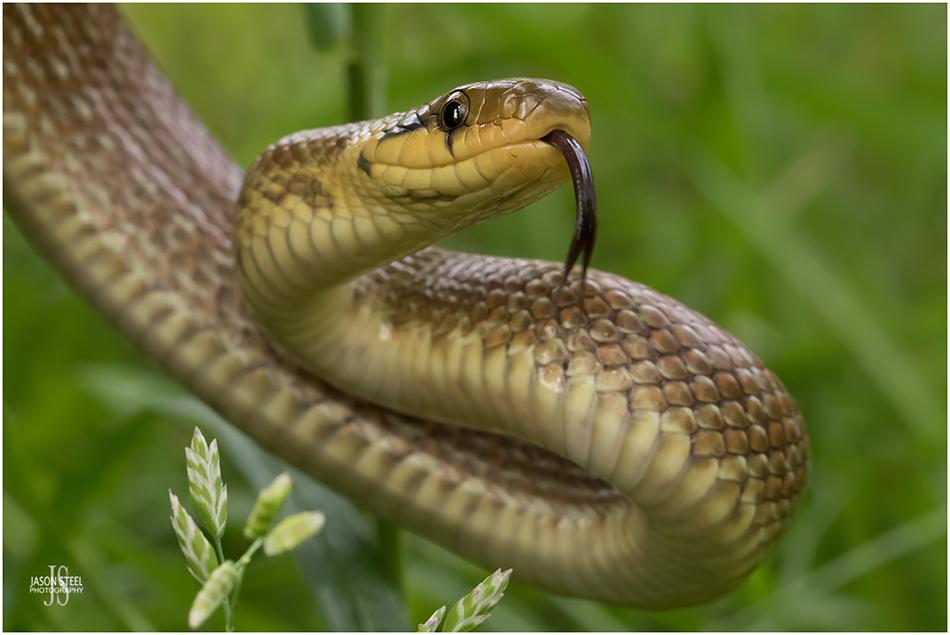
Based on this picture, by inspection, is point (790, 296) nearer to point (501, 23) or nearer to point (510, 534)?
point (501, 23)

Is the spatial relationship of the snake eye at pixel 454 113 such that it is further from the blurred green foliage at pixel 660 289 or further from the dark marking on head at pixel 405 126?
the blurred green foliage at pixel 660 289

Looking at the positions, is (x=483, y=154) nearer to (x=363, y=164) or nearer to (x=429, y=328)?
(x=363, y=164)
